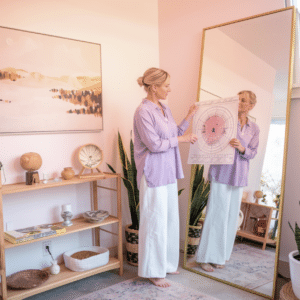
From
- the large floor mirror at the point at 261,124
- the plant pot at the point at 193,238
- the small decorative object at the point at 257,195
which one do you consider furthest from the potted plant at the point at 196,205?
the small decorative object at the point at 257,195

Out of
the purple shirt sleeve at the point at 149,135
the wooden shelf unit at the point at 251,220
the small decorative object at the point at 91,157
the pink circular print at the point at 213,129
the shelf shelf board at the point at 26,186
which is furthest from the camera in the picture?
the small decorative object at the point at 91,157

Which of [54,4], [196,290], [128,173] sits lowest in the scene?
[196,290]

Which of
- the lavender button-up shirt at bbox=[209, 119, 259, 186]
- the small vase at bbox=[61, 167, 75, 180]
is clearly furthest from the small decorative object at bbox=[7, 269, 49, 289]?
the lavender button-up shirt at bbox=[209, 119, 259, 186]

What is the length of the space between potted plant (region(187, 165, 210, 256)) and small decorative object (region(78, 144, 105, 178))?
31.7 inches

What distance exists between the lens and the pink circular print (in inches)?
102

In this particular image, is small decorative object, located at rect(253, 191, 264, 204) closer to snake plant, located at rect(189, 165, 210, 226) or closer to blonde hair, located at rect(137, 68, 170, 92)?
snake plant, located at rect(189, 165, 210, 226)

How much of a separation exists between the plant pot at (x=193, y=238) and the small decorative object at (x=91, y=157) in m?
0.94

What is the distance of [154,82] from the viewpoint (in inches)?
96.0

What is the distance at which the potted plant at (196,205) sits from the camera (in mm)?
2809

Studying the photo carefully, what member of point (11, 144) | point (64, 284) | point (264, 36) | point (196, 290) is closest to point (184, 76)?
point (264, 36)

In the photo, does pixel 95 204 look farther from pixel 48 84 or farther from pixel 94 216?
pixel 48 84

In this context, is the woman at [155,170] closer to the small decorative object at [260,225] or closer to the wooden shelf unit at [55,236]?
the wooden shelf unit at [55,236]

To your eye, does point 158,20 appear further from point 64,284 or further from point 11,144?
point 64,284

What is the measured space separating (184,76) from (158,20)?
2.28 ft
